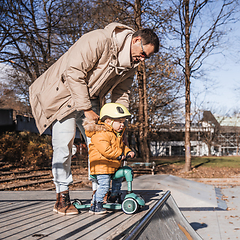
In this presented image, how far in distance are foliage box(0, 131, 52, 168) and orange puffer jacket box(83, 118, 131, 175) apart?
39.6ft

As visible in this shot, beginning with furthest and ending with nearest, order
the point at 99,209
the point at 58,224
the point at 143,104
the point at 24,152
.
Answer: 1. the point at 143,104
2. the point at 24,152
3. the point at 99,209
4. the point at 58,224

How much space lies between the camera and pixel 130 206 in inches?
122

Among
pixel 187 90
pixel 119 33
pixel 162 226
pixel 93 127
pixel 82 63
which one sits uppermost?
pixel 187 90

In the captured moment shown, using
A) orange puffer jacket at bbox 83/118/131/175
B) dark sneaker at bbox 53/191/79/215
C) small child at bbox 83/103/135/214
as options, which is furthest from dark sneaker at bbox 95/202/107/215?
orange puffer jacket at bbox 83/118/131/175

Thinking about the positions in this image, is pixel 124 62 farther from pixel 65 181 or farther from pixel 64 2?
pixel 64 2

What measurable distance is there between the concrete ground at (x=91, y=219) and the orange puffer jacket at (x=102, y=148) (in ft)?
1.73

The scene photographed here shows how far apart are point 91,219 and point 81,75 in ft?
5.16

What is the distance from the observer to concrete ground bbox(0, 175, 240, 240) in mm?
2549

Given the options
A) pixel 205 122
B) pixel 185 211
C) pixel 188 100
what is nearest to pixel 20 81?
pixel 188 100

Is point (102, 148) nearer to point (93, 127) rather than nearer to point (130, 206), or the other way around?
point (93, 127)

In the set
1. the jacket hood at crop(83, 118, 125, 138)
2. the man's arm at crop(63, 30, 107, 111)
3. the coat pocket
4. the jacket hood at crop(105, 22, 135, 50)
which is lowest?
the jacket hood at crop(83, 118, 125, 138)

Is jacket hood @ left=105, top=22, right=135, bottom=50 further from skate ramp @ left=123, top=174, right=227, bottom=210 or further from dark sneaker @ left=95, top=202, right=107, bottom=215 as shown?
skate ramp @ left=123, top=174, right=227, bottom=210

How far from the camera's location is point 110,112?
3316 mm

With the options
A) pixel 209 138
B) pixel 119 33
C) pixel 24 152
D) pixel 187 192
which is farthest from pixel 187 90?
pixel 209 138
